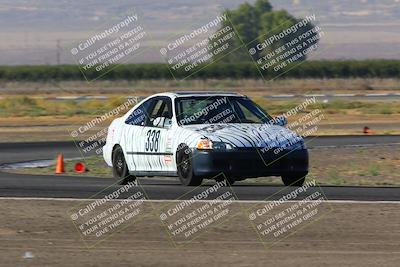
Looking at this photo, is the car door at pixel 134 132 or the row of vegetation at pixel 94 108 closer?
the car door at pixel 134 132

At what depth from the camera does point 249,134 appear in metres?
17.0

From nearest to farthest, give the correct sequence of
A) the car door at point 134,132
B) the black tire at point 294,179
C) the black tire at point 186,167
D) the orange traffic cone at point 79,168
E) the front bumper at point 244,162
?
the front bumper at point 244,162
the black tire at point 186,167
the black tire at point 294,179
the car door at point 134,132
the orange traffic cone at point 79,168

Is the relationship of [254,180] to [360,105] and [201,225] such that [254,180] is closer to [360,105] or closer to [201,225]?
[201,225]

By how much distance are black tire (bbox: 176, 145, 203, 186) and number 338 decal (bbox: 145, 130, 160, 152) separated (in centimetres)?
64

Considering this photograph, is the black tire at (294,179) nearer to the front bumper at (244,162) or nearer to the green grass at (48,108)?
the front bumper at (244,162)

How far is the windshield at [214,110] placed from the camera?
1769cm

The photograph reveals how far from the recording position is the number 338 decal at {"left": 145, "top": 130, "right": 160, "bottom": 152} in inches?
703

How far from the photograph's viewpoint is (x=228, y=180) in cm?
1745

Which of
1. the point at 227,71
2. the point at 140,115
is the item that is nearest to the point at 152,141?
the point at 140,115

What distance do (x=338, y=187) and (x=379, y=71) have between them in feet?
283

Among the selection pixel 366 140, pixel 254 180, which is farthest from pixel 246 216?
pixel 366 140

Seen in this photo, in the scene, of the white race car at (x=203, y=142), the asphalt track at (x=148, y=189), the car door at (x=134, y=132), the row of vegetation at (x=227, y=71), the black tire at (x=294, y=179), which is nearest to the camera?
the asphalt track at (x=148, y=189)

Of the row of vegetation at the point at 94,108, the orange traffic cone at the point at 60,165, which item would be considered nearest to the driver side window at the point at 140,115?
the orange traffic cone at the point at 60,165

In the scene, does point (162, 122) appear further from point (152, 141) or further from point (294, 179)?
point (294, 179)
